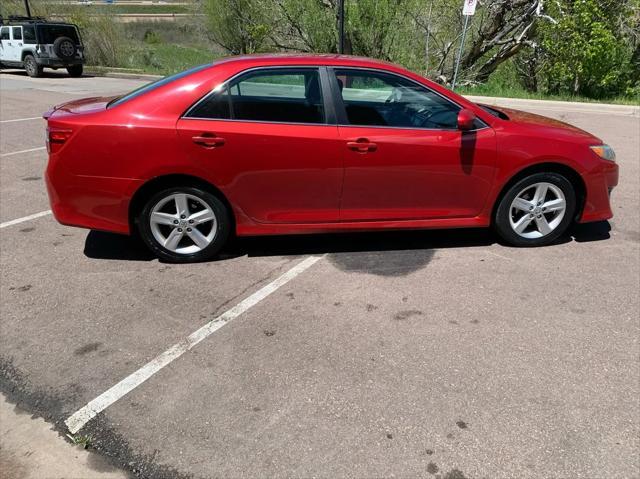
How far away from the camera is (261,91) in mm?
4129

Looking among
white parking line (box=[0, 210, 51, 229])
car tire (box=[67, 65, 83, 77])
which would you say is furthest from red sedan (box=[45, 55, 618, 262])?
car tire (box=[67, 65, 83, 77])

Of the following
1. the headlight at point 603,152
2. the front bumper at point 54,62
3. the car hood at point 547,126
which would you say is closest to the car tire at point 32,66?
the front bumper at point 54,62

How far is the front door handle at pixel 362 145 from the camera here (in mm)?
4008

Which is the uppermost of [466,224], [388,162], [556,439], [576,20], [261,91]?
[576,20]

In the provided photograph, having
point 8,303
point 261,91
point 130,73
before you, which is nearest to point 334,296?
point 261,91

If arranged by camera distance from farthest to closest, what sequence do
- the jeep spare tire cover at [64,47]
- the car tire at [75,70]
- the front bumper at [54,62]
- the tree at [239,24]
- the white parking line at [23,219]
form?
the car tire at [75,70]
the front bumper at [54,62]
the jeep spare tire cover at [64,47]
the tree at [239,24]
the white parking line at [23,219]

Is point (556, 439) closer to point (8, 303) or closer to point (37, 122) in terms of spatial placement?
point (8, 303)

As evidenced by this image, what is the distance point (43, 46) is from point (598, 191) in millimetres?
22346

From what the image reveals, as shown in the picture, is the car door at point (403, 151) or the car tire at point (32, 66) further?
the car tire at point (32, 66)

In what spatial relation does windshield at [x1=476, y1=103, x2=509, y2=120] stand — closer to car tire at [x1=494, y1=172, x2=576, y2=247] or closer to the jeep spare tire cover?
car tire at [x1=494, y1=172, x2=576, y2=247]

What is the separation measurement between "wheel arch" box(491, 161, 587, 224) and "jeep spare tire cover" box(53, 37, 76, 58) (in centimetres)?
2126

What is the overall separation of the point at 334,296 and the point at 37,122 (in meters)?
9.46

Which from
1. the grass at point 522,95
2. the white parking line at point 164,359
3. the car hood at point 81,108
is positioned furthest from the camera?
the grass at point 522,95

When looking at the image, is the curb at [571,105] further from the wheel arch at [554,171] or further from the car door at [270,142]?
the car door at [270,142]
